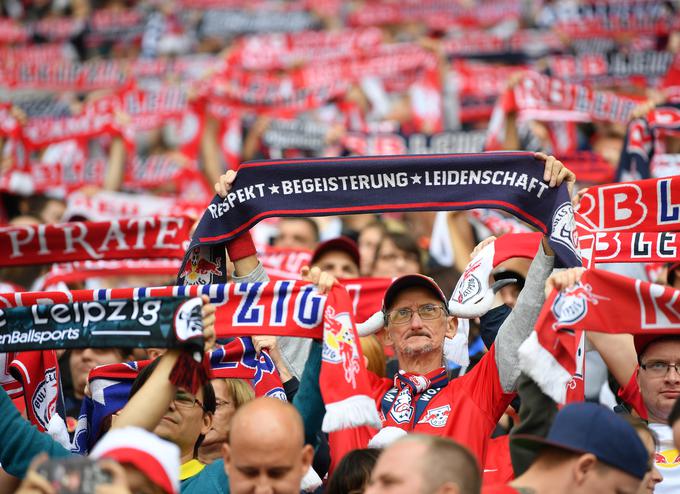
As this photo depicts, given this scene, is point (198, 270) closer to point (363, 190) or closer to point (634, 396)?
point (363, 190)

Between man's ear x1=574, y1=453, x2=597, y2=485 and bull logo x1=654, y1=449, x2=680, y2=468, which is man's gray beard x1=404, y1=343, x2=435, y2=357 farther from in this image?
man's ear x1=574, y1=453, x2=597, y2=485

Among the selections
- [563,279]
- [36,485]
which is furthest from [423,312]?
[36,485]

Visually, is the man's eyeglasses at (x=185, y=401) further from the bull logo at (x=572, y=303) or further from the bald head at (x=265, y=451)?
the bull logo at (x=572, y=303)

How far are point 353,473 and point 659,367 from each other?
4.95 feet

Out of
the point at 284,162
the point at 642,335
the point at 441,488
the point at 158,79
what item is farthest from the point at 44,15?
the point at 441,488

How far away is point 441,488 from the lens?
368 centimetres

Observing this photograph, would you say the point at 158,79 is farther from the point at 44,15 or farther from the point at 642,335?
the point at 642,335

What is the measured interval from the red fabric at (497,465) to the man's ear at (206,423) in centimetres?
118

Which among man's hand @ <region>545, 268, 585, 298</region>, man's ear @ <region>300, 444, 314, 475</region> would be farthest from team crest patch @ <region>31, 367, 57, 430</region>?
man's hand @ <region>545, 268, 585, 298</region>

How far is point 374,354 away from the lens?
6000 millimetres

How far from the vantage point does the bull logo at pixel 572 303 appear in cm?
450

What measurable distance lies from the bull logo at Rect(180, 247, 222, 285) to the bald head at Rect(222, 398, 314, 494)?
155 centimetres

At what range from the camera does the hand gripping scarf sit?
4.36m

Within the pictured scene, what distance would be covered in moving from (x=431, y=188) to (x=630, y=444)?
1927 millimetres
